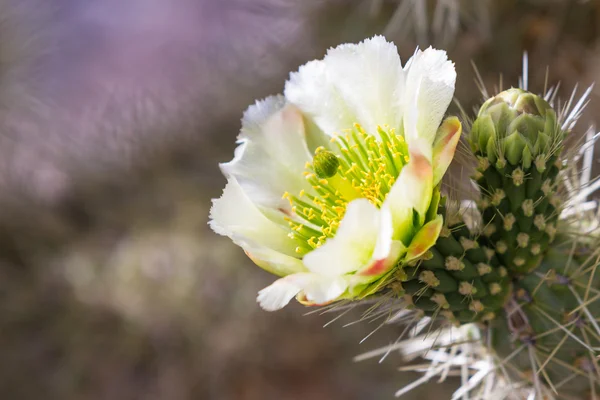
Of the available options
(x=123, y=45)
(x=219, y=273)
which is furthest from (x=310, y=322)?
(x=123, y=45)

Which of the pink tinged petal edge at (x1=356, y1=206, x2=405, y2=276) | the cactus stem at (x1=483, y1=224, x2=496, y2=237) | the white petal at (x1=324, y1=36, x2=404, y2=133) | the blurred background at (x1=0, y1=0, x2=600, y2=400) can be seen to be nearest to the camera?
the pink tinged petal edge at (x1=356, y1=206, x2=405, y2=276)

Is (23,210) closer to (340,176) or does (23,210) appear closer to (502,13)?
(502,13)

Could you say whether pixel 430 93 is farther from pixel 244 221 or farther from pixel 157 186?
pixel 157 186

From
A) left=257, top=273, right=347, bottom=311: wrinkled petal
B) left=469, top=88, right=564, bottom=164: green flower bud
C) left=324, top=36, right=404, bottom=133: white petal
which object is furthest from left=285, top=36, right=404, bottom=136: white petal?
left=257, top=273, right=347, bottom=311: wrinkled petal

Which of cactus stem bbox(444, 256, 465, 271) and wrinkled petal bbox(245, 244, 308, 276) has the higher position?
wrinkled petal bbox(245, 244, 308, 276)

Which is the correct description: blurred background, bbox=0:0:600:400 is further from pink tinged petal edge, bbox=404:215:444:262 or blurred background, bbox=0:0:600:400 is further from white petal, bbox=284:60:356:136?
pink tinged petal edge, bbox=404:215:444:262

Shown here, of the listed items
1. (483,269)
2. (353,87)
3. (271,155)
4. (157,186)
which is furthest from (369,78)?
(157,186)
